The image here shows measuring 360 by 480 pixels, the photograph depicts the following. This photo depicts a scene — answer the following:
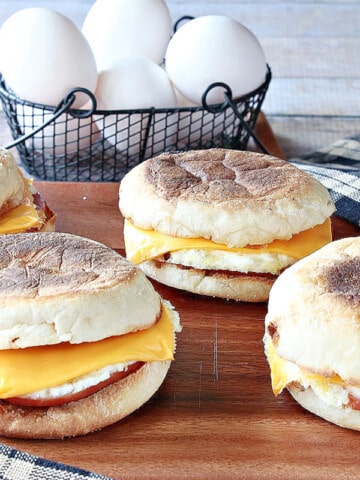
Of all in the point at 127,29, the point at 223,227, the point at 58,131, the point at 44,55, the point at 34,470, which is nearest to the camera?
the point at 34,470

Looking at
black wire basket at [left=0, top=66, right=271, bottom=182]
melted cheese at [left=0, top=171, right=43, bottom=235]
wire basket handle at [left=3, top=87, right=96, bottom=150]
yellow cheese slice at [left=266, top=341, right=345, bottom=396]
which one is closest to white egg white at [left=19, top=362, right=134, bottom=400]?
yellow cheese slice at [left=266, top=341, right=345, bottom=396]

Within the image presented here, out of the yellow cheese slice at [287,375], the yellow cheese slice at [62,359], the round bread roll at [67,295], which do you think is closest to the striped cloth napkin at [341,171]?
the yellow cheese slice at [287,375]

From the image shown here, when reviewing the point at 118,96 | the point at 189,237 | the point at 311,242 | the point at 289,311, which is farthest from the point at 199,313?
the point at 118,96

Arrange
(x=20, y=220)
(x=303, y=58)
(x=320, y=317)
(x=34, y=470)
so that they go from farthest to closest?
1. (x=303, y=58)
2. (x=20, y=220)
3. (x=320, y=317)
4. (x=34, y=470)

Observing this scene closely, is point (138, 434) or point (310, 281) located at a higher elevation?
point (310, 281)

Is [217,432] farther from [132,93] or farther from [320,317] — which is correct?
[132,93]

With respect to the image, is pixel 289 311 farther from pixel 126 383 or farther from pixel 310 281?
pixel 126 383

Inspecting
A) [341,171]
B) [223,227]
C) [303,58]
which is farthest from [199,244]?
[303,58]
